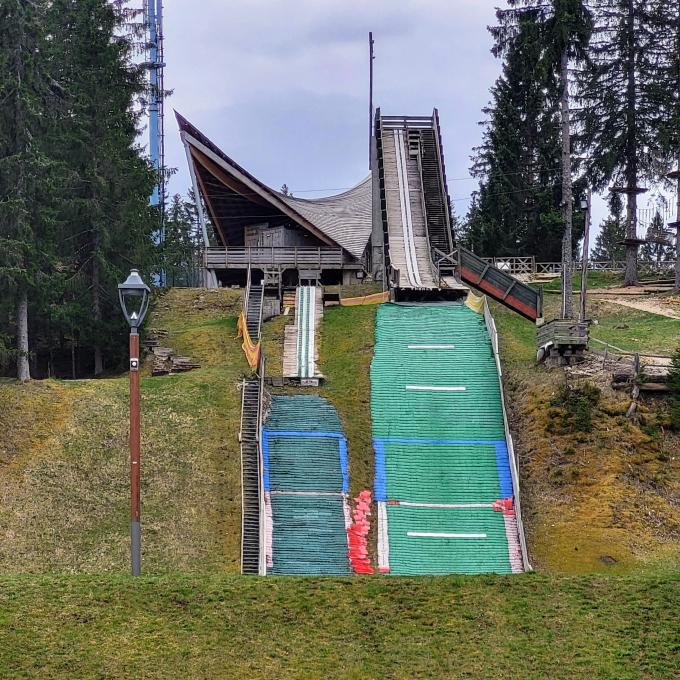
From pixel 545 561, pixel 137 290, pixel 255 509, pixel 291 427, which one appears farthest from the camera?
pixel 291 427

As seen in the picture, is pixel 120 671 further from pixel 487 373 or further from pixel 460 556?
pixel 487 373

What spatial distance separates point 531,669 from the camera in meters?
15.6

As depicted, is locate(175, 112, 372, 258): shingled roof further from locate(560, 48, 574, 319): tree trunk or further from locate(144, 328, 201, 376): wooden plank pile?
locate(144, 328, 201, 376): wooden plank pile

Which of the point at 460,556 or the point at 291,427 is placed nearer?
the point at 460,556

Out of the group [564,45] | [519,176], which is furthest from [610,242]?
[564,45]

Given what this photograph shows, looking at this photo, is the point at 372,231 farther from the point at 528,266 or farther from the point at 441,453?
the point at 441,453

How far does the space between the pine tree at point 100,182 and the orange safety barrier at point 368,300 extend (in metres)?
7.97

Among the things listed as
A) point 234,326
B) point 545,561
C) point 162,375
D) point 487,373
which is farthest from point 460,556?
point 234,326

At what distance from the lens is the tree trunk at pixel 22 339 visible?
3197 cm

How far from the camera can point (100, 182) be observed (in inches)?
1537

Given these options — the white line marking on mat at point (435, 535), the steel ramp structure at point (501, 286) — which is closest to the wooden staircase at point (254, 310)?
the steel ramp structure at point (501, 286)

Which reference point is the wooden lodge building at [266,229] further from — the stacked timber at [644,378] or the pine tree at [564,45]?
the stacked timber at [644,378]

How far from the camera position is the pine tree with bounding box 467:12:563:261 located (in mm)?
57281

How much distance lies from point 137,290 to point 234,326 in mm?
22386
